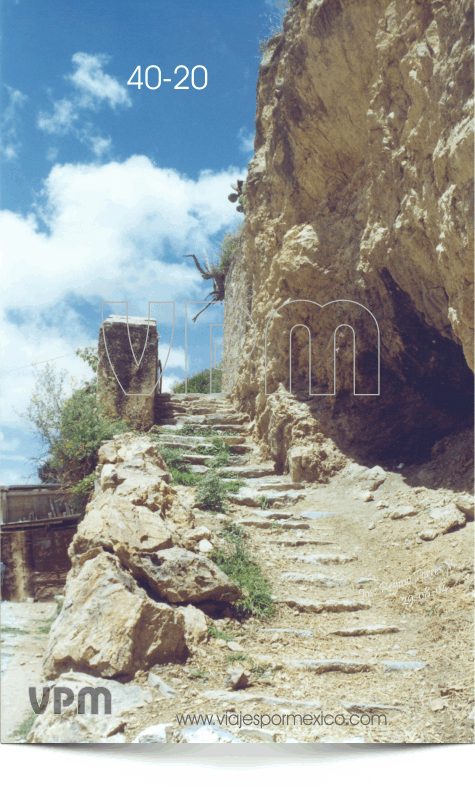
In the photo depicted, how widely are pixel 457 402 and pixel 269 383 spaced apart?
2766 millimetres

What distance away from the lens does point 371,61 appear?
5.71m

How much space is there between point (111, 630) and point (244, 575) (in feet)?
5.39

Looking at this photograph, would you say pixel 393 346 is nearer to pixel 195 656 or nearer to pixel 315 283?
pixel 315 283

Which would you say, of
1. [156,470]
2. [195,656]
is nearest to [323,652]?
[195,656]

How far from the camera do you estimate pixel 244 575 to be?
15.2ft

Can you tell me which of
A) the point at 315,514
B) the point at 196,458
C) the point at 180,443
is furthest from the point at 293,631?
the point at 180,443

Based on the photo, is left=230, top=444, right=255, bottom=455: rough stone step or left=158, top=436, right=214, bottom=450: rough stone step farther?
left=230, top=444, right=255, bottom=455: rough stone step

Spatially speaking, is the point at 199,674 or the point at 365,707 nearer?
the point at 365,707

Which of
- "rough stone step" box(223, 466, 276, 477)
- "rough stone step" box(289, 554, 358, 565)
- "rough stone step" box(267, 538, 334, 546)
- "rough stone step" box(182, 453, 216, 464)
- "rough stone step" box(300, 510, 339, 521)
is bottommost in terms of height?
"rough stone step" box(289, 554, 358, 565)

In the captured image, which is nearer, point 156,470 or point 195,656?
point 195,656

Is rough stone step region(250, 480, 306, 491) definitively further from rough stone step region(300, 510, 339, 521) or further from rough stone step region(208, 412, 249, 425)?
rough stone step region(208, 412, 249, 425)

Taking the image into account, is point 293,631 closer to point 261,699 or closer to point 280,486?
point 261,699

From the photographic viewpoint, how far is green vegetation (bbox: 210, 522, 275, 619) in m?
4.22

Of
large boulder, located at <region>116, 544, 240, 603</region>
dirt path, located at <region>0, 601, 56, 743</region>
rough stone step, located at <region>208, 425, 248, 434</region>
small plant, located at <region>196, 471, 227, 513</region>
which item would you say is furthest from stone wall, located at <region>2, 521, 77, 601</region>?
large boulder, located at <region>116, 544, 240, 603</region>
